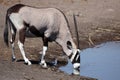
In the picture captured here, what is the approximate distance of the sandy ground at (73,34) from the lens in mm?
11531

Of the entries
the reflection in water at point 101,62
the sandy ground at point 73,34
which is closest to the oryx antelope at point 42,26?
the reflection in water at point 101,62

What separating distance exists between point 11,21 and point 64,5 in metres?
11.5

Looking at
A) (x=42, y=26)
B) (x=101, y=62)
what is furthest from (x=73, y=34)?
(x=42, y=26)

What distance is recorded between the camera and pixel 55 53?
15047 millimetres

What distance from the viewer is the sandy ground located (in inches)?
454

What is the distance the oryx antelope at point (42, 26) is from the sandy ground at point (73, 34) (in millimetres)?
603

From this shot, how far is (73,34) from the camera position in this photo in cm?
1812

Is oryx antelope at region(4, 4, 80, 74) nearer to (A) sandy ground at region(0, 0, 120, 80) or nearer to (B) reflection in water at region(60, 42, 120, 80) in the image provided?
(B) reflection in water at region(60, 42, 120, 80)

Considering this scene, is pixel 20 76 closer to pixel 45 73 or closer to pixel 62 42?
pixel 45 73

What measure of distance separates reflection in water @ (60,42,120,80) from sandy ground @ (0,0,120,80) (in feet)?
1.70

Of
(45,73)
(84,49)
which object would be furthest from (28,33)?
(84,49)

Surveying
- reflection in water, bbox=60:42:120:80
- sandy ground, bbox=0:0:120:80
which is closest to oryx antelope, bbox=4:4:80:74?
reflection in water, bbox=60:42:120:80

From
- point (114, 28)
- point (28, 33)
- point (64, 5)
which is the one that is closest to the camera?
point (28, 33)

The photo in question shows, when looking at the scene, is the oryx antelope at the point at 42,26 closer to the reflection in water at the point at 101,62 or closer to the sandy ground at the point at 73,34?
the reflection in water at the point at 101,62
